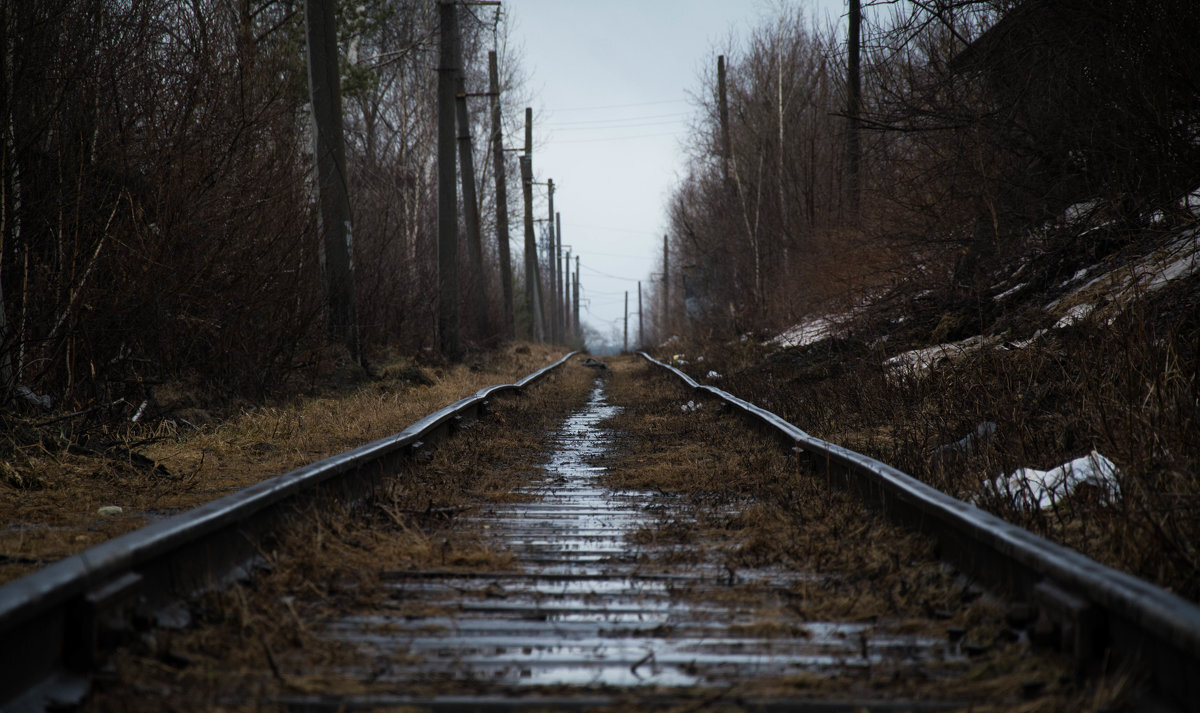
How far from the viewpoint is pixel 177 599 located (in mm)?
2857

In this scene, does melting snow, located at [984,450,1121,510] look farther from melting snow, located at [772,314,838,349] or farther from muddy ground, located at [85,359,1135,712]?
melting snow, located at [772,314,838,349]

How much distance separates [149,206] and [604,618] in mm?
6410

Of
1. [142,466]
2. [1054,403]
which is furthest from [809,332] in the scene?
[142,466]

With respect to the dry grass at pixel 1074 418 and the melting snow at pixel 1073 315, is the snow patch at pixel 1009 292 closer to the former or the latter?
the dry grass at pixel 1074 418

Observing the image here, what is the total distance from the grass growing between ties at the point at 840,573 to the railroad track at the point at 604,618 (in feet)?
0.04

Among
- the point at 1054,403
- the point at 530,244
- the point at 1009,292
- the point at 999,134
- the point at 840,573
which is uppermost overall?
the point at 530,244

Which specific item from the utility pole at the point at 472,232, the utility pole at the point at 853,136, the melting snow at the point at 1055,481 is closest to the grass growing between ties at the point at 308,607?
the melting snow at the point at 1055,481

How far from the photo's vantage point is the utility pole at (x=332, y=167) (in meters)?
12.1

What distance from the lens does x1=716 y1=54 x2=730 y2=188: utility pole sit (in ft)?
96.2

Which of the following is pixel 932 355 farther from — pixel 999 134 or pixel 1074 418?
pixel 1074 418

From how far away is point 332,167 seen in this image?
39.9ft

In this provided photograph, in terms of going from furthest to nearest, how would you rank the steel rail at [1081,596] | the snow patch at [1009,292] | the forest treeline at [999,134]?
1. the snow patch at [1009,292]
2. the forest treeline at [999,134]
3. the steel rail at [1081,596]

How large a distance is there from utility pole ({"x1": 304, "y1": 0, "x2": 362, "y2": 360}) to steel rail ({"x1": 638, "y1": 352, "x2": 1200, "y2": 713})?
972 centimetres

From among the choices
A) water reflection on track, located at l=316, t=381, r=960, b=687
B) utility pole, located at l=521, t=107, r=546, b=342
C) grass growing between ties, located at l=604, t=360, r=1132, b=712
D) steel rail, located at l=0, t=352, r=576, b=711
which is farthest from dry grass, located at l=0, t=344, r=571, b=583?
utility pole, located at l=521, t=107, r=546, b=342
